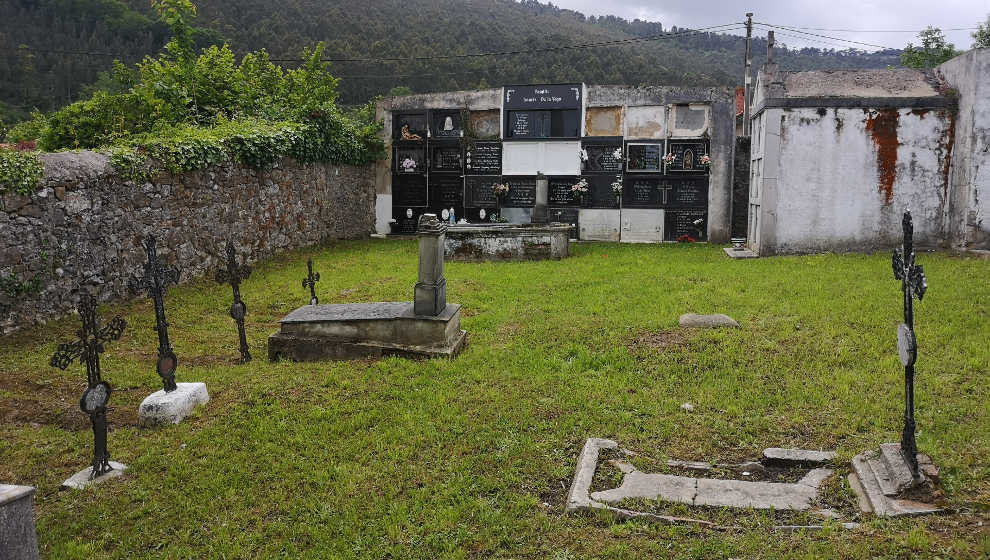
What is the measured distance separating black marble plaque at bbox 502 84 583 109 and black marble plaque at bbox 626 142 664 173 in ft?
6.49

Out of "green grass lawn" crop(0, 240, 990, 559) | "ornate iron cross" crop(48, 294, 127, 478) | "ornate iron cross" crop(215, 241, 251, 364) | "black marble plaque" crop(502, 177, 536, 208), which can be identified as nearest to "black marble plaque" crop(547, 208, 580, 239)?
"black marble plaque" crop(502, 177, 536, 208)

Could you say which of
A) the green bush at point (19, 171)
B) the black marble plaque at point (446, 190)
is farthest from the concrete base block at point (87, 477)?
the black marble plaque at point (446, 190)

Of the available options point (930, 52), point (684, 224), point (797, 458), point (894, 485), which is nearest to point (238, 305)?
point (797, 458)

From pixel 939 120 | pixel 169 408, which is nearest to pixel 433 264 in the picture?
pixel 169 408

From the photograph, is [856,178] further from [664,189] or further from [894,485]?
[894,485]

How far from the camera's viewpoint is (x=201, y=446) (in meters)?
4.90

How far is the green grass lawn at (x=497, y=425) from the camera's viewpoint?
12.0ft

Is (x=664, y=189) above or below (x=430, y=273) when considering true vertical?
above

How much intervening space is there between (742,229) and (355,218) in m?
11.0

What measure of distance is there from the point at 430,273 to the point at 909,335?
15.0 feet

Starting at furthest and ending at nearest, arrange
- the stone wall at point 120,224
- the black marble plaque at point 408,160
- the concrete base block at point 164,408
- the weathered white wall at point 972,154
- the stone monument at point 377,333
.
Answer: the black marble plaque at point 408,160 < the weathered white wall at point 972,154 < the stone wall at point 120,224 < the stone monument at point 377,333 < the concrete base block at point 164,408

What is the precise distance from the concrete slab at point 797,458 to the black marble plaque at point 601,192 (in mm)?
14370

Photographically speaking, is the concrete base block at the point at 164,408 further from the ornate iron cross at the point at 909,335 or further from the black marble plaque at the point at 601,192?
the black marble plaque at the point at 601,192

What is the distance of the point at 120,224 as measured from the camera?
9391 mm
